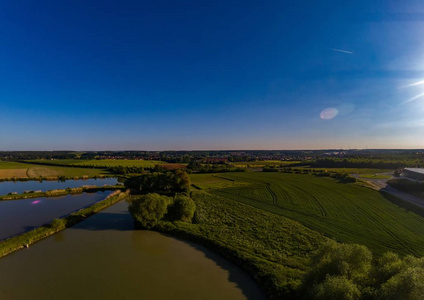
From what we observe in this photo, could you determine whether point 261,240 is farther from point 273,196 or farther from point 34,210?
point 34,210

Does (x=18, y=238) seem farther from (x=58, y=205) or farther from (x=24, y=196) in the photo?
(x=24, y=196)

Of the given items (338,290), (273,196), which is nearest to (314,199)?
(273,196)

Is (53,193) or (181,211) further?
(53,193)

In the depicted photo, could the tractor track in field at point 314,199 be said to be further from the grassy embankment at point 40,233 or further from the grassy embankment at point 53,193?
the grassy embankment at point 53,193

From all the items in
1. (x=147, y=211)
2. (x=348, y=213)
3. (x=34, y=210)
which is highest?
(x=147, y=211)

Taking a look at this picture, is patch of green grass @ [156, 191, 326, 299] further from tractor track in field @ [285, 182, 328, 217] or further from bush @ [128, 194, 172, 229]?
tractor track in field @ [285, 182, 328, 217]

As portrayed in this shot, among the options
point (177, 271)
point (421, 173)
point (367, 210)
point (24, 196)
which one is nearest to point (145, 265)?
point (177, 271)
